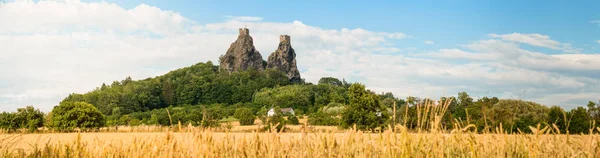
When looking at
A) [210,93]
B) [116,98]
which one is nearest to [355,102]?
[116,98]

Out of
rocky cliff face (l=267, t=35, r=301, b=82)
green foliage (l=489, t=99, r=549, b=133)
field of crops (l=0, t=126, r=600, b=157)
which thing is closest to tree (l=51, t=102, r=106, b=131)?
green foliage (l=489, t=99, r=549, b=133)

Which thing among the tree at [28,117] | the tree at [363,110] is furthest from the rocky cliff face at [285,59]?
A: the tree at [363,110]

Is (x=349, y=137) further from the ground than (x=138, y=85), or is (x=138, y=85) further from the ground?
(x=138, y=85)

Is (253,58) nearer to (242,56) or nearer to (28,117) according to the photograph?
(242,56)

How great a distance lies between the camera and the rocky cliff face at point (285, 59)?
5930 inches

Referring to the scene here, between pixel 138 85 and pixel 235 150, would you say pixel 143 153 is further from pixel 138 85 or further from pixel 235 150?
pixel 138 85

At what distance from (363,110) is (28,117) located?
25.5 metres

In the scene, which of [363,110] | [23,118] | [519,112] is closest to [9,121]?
[23,118]

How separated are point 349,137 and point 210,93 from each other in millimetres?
111796

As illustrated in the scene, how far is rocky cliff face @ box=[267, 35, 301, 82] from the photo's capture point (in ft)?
494

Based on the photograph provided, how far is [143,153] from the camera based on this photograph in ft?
22.8

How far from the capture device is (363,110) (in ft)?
105

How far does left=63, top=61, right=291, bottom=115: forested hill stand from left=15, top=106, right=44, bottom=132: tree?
5357 cm

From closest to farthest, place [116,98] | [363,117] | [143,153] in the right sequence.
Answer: [143,153] → [363,117] → [116,98]
